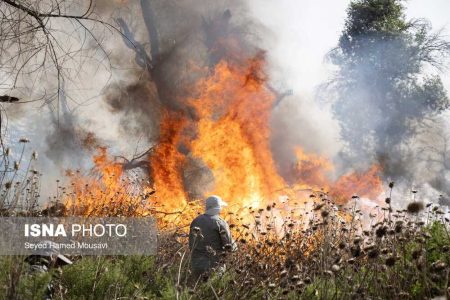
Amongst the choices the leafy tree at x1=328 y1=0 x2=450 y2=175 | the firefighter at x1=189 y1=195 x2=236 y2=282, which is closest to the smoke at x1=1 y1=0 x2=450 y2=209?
the leafy tree at x1=328 y1=0 x2=450 y2=175

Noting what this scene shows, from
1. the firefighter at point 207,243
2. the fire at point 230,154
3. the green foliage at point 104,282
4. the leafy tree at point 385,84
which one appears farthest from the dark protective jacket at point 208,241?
the leafy tree at point 385,84

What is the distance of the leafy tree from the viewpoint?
63.0 feet

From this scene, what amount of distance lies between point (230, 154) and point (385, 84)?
900 centimetres

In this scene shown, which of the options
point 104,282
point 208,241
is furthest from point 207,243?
point 104,282

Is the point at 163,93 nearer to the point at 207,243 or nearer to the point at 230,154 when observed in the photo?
the point at 230,154

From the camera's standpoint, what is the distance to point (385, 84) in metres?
19.4

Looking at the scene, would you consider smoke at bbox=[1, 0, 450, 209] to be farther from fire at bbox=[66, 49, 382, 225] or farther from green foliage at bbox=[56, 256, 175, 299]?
green foliage at bbox=[56, 256, 175, 299]

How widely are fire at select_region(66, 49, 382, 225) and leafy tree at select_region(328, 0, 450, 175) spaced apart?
1.60m

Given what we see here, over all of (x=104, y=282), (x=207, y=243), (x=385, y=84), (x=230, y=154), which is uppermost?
(x=385, y=84)

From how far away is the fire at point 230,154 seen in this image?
14.1 meters

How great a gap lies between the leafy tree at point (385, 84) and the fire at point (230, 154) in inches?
63.1

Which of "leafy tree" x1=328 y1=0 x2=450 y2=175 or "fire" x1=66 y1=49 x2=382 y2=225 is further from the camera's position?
"leafy tree" x1=328 y1=0 x2=450 y2=175

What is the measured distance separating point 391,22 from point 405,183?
Result: 757 cm

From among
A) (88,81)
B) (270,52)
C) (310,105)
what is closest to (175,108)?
(88,81)
